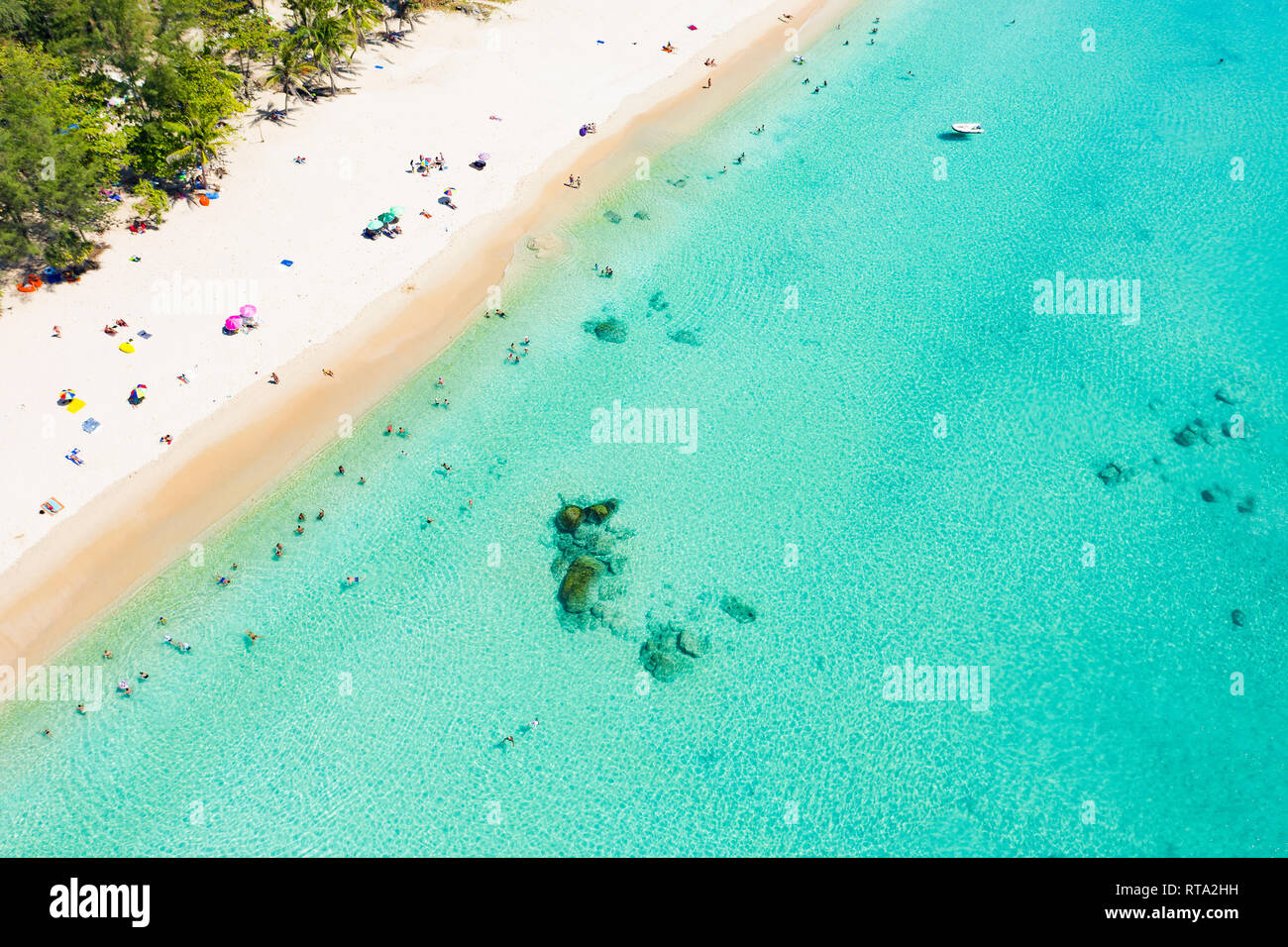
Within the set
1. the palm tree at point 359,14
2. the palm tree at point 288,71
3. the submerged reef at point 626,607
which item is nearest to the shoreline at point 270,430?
the submerged reef at point 626,607

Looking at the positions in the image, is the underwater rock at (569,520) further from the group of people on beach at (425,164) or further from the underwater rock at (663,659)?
the group of people on beach at (425,164)

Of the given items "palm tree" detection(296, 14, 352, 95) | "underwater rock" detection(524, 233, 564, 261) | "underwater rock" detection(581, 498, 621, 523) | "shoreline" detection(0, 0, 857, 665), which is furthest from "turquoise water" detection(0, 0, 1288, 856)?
"palm tree" detection(296, 14, 352, 95)

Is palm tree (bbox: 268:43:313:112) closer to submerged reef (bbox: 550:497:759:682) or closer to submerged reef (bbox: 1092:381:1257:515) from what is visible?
submerged reef (bbox: 550:497:759:682)

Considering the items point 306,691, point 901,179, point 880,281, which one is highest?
point 901,179

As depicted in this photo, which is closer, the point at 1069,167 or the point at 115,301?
the point at 115,301

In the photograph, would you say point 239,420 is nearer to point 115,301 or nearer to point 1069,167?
point 115,301

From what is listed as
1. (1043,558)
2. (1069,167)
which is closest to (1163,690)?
(1043,558)
